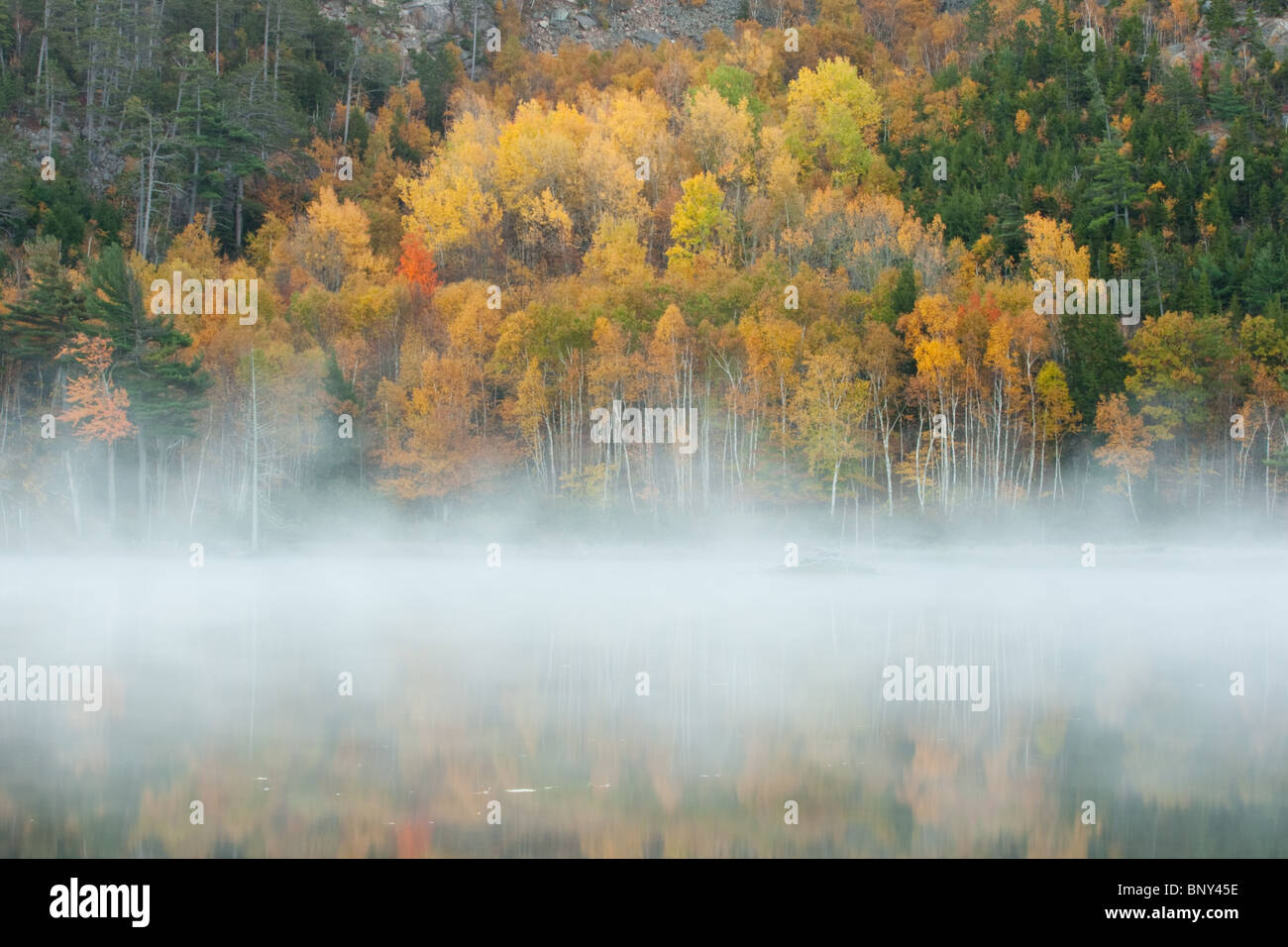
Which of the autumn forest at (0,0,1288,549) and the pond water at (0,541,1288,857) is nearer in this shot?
the pond water at (0,541,1288,857)

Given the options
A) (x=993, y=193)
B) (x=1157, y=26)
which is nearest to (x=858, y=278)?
(x=993, y=193)

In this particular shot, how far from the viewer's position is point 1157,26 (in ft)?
352

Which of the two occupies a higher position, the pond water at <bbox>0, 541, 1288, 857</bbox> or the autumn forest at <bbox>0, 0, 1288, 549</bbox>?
the autumn forest at <bbox>0, 0, 1288, 549</bbox>

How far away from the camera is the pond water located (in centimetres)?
1519

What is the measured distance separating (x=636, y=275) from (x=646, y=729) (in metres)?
54.6

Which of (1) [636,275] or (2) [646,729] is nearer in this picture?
(2) [646,729]

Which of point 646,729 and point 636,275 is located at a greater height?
point 636,275

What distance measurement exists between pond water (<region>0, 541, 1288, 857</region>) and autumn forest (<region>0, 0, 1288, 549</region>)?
19.3m

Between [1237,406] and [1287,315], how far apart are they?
248 inches

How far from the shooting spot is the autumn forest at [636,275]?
59625 millimetres

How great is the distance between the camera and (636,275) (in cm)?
7331

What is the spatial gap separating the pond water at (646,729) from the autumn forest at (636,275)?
1926 centimetres

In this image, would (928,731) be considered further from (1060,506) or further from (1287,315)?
(1287,315)

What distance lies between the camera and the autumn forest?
196 feet
